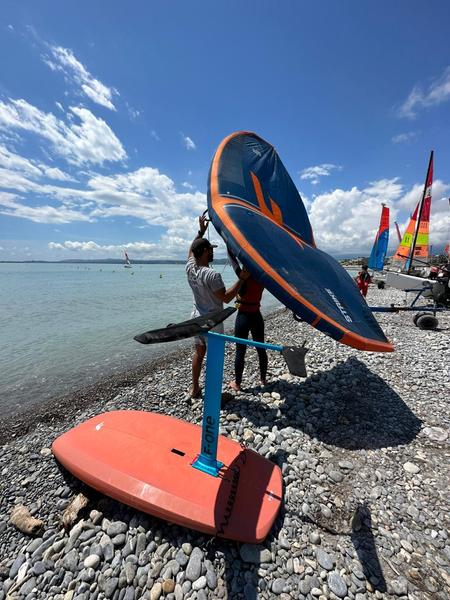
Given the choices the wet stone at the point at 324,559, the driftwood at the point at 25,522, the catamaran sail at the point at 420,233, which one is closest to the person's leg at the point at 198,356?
the driftwood at the point at 25,522

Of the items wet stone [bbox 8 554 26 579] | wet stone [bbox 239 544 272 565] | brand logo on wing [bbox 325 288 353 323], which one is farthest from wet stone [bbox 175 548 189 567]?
brand logo on wing [bbox 325 288 353 323]

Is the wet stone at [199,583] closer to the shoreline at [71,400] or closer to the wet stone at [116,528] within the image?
the wet stone at [116,528]

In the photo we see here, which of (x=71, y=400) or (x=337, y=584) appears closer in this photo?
(x=337, y=584)

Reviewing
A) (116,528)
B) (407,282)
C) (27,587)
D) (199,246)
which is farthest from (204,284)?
(407,282)

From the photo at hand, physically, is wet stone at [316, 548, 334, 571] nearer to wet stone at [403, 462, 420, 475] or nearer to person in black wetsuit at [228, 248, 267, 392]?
wet stone at [403, 462, 420, 475]

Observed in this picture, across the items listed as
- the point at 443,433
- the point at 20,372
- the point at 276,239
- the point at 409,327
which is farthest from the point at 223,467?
the point at 409,327

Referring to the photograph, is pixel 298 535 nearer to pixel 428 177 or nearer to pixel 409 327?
pixel 409 327

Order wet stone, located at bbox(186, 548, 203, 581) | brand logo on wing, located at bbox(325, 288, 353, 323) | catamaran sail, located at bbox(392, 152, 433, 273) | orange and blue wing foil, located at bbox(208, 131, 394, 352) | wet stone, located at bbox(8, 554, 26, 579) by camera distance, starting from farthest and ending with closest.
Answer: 1. catamaran sail, located at bbox(392, 152, 433, 273)
2. brand logo on wing, located at bbox(325, 288, 353, 323)
3. orange and blue wing foil, located at bbox(208, 131, 394, 352)
4. wet stone, located at bbox(8, 554, 26, 579)
5. wet stone, located at bbox(186, 548, 203, 581)

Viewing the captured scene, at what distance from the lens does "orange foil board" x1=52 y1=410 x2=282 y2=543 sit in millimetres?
2246

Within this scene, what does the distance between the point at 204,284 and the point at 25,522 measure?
3.10m

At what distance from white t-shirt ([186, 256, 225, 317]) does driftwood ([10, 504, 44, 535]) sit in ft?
9.14

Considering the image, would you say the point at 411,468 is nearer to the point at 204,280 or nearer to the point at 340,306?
the point at 340,306

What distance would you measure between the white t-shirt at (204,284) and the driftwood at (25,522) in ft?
9.14

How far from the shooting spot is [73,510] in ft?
8.24
